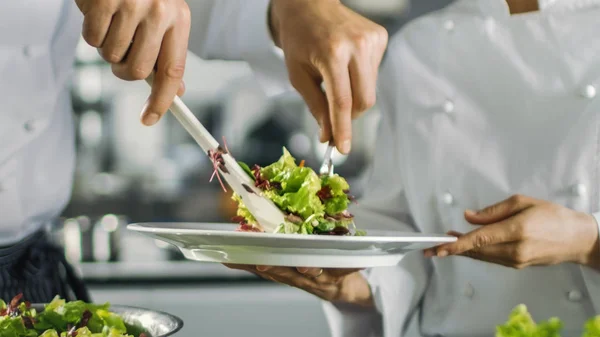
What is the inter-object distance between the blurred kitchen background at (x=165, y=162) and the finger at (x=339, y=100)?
1.59 m

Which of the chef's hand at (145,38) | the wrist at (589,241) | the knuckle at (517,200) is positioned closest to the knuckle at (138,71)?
the chef's hand at (145,38)

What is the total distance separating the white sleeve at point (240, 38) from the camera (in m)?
1.19

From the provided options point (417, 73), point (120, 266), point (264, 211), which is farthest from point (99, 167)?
point (264, 211)

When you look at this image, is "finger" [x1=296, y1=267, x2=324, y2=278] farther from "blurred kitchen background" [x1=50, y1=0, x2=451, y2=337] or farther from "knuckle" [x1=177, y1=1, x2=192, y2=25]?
"blurred kitchen background" [x1=50, y1=0, x2=451, y2=337]

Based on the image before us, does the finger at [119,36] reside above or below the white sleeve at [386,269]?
above

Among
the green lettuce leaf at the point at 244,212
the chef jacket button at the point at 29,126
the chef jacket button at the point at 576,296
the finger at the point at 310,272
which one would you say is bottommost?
the chef jacket button at the point at 576,296

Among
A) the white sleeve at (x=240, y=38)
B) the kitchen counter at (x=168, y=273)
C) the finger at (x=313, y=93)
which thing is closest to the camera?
the finger at (x=313, y=93)

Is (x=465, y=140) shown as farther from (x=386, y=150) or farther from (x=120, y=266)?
(x=120, y=266)

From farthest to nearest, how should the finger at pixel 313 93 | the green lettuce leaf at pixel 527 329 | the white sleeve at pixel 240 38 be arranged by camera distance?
the white sleeve at pixel 240 38, the finger at pixel 313 93, the green lettuce leaf at pixel 527 329

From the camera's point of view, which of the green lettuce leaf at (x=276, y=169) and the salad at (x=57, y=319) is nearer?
the salad at (x=57, y=319)

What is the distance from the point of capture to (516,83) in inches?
45.4

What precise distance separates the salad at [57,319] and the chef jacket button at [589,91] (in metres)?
0.71

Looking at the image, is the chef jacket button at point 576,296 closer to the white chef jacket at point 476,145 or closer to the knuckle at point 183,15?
the white chef jacket at point 476,145

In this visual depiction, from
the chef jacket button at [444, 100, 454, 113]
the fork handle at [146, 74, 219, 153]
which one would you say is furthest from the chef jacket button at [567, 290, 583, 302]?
the fork handle at [146, 74, 219, 153]
